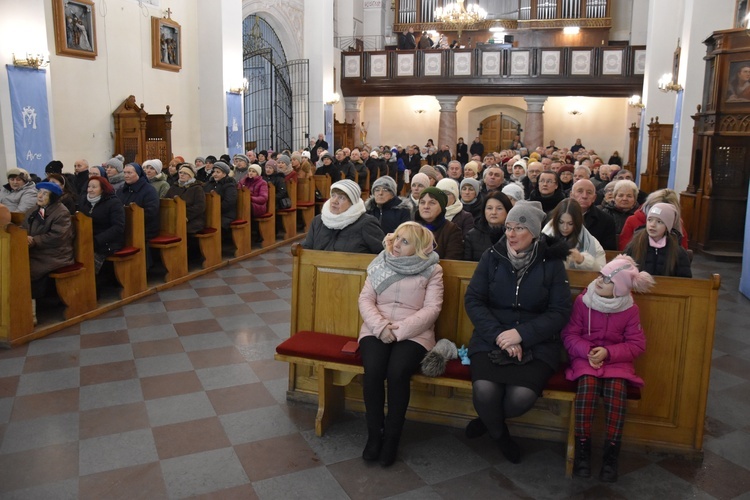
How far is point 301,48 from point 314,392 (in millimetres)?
15918

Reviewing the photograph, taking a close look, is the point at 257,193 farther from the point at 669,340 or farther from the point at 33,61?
the point at 669,340

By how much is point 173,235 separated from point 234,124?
7.87 metres

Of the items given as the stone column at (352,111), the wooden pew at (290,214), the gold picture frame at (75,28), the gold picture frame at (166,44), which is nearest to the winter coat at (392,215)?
the wooden pew at (290,214)

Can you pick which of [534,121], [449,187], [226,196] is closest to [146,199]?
[226,196]

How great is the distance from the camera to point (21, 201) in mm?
6582

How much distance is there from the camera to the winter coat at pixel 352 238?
4672 millimetres

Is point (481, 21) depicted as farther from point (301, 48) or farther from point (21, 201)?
point (21, 201)

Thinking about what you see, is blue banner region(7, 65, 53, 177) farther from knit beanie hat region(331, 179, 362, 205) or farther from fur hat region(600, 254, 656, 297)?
fur hat region(600, 254, 656, 297)

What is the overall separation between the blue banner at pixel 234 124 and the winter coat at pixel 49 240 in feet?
29.2

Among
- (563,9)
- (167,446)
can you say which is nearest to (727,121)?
(167,446)

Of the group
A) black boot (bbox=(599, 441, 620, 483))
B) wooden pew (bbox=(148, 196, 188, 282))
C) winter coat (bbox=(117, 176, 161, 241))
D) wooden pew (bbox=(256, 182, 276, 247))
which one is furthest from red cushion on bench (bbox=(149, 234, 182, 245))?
black boot (bbox=(599, 441, 620, 483))

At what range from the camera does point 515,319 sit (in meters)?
3.49

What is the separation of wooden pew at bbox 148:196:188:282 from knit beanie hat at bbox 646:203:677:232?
491cm

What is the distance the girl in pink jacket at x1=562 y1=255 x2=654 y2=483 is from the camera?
130 inches
